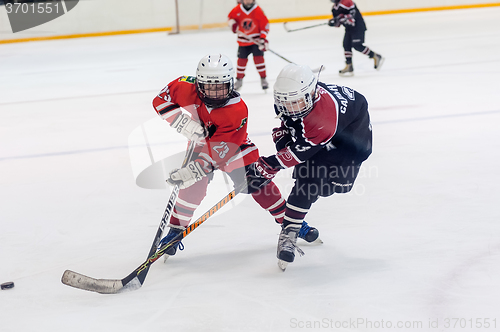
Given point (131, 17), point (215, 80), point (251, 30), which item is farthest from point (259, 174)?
point (131, 17)

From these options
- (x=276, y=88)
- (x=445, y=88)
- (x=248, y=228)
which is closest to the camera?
(x=276, y=88)

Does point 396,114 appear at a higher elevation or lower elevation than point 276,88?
lower

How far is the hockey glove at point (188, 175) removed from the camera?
1991 millimetres

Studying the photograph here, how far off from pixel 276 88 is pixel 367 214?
87 centimetres

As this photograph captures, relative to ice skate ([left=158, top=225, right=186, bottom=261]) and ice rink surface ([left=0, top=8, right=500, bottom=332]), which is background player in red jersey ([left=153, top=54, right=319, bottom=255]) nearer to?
ice skate ([left=158, top=225, right=186, bottom=261])

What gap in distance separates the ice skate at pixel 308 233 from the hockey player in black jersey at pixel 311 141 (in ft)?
0.48

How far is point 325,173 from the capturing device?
204 cm

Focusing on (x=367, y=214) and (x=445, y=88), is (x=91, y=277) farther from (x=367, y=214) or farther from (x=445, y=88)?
(x=445, y=88)

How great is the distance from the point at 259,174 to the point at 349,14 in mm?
4542

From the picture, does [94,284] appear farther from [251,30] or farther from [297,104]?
[251,30]

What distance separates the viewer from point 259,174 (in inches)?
81.0

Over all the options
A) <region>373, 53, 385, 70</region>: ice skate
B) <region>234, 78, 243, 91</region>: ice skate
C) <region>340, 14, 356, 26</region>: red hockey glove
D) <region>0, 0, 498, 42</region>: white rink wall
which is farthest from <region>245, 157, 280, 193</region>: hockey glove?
<region>0, 0, 498, 42</region>: white rink wall

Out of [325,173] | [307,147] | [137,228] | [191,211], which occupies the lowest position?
[137,228]

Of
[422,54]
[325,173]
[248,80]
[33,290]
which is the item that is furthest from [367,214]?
[422,54]
